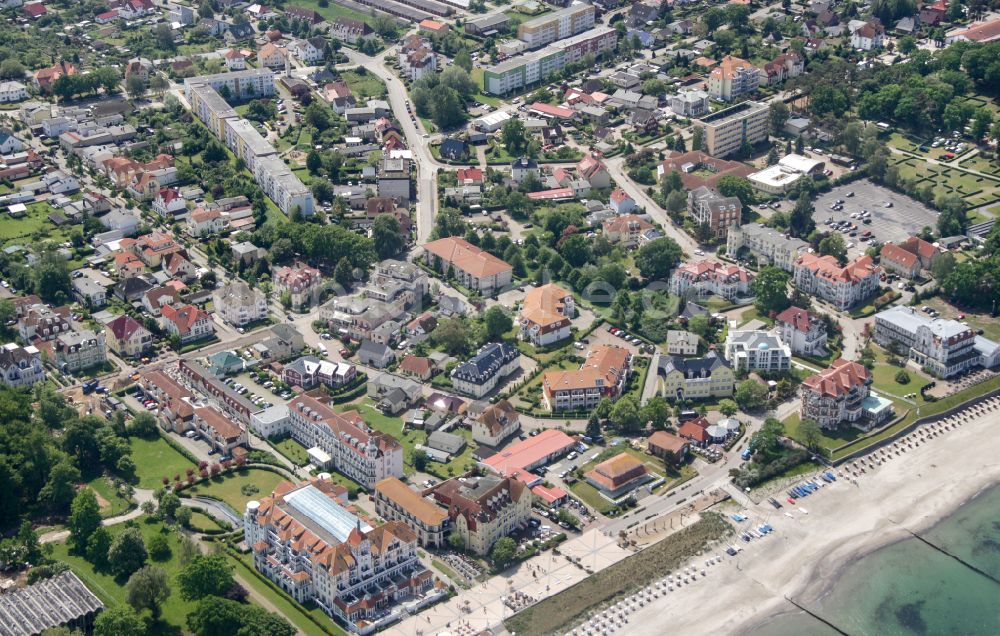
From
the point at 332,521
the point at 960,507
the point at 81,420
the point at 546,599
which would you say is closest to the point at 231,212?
the point at 81,420

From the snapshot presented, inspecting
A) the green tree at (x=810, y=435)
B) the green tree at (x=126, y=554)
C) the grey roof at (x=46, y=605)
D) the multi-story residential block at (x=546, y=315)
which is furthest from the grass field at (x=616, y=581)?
the grey roof at (x=46, y=605)

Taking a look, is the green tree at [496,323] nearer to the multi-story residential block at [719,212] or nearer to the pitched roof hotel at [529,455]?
the pitched roof hotel at [529,455]

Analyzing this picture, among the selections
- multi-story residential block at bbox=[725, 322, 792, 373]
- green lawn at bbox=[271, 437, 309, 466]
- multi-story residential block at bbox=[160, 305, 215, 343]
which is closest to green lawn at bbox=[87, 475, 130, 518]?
green lawn at bbox=[271, 437, 309, 466]

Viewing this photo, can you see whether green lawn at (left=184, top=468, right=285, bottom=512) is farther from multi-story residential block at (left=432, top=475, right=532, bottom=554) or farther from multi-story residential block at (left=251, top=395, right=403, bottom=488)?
multi-story residential block at (left=432, top=475, right=532, bottom=554)

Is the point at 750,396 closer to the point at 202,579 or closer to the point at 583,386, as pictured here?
the point at 583,386

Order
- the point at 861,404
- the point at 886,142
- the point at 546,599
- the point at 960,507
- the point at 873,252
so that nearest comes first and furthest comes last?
the point at 546,599 → the point at 960,507 → the point at 861,404 → the point at 873,252 → the point at 886,142

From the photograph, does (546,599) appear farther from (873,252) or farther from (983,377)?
(873,252)
